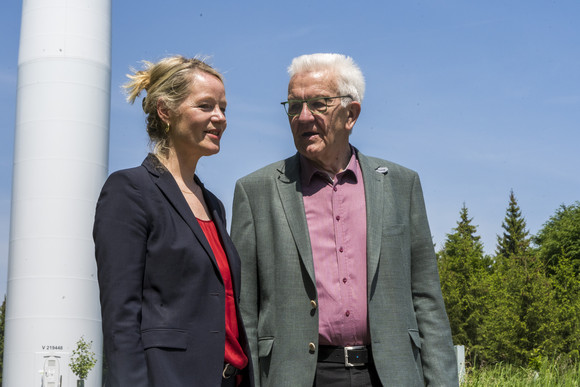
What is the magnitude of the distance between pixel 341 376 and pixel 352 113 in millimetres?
1438

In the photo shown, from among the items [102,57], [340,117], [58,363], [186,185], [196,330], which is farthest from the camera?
[102,57]

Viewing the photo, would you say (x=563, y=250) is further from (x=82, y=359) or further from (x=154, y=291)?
(x=154, y=291)

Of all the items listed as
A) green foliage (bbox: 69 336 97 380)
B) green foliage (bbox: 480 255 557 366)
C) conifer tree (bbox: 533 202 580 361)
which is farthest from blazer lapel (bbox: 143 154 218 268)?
conifer tree (bbox: 533 202 580 361)

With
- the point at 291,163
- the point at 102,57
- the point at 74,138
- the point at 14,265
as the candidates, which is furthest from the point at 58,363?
the point at 291,163

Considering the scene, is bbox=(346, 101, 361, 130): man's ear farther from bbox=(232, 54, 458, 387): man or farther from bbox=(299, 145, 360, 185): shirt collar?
bbox=(299, 145, 360, 185): shirt collar

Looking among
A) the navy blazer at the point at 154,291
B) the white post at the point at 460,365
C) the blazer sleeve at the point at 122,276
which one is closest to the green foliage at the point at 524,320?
the white post at the point at 460,365

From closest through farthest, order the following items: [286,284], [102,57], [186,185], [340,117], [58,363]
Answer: [186,185]
[286,284]
[340,117]
[58,363]
[102,57]

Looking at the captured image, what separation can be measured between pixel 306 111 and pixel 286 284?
3.04 feet

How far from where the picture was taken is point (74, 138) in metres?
25.7

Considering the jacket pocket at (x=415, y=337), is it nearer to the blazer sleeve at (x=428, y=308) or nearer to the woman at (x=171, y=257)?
the blazer sleeve at (x=428, y=308)

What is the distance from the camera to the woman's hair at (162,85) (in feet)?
11.5

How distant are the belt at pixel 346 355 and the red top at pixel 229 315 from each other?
2.34 ft

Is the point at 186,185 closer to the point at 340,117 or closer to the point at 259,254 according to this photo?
the point at 259,254

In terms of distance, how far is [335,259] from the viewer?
417 centimetres
